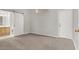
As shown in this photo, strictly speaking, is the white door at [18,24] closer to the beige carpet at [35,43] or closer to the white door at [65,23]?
the beige carpet at [35,43]

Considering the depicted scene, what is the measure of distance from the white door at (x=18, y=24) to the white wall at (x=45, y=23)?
A: 0.09m

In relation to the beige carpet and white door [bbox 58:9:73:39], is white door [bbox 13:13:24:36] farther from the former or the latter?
white door [bbox 58:9:73:39]

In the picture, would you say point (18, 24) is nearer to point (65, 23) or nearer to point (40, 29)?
point (40, 29)

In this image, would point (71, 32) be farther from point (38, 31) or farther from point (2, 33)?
point (2, 33)

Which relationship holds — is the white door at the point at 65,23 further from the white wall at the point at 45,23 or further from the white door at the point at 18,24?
the white door at the point at 18,24

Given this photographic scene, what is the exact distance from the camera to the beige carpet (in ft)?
3.58

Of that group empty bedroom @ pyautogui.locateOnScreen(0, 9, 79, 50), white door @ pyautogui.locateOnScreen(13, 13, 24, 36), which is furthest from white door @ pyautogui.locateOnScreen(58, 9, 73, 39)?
white door @ pyautogui.locateOnScreen(13, 13, 24, 36)

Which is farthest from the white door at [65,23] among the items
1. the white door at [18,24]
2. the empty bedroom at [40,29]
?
the white door at [18,24]

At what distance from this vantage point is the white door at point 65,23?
3.58 feet

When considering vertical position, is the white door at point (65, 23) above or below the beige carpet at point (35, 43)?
above

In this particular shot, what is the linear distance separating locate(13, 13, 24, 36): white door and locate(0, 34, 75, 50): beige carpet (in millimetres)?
43

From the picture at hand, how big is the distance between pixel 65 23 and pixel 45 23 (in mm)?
155

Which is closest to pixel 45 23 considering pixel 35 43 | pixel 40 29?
pixel 40 29
